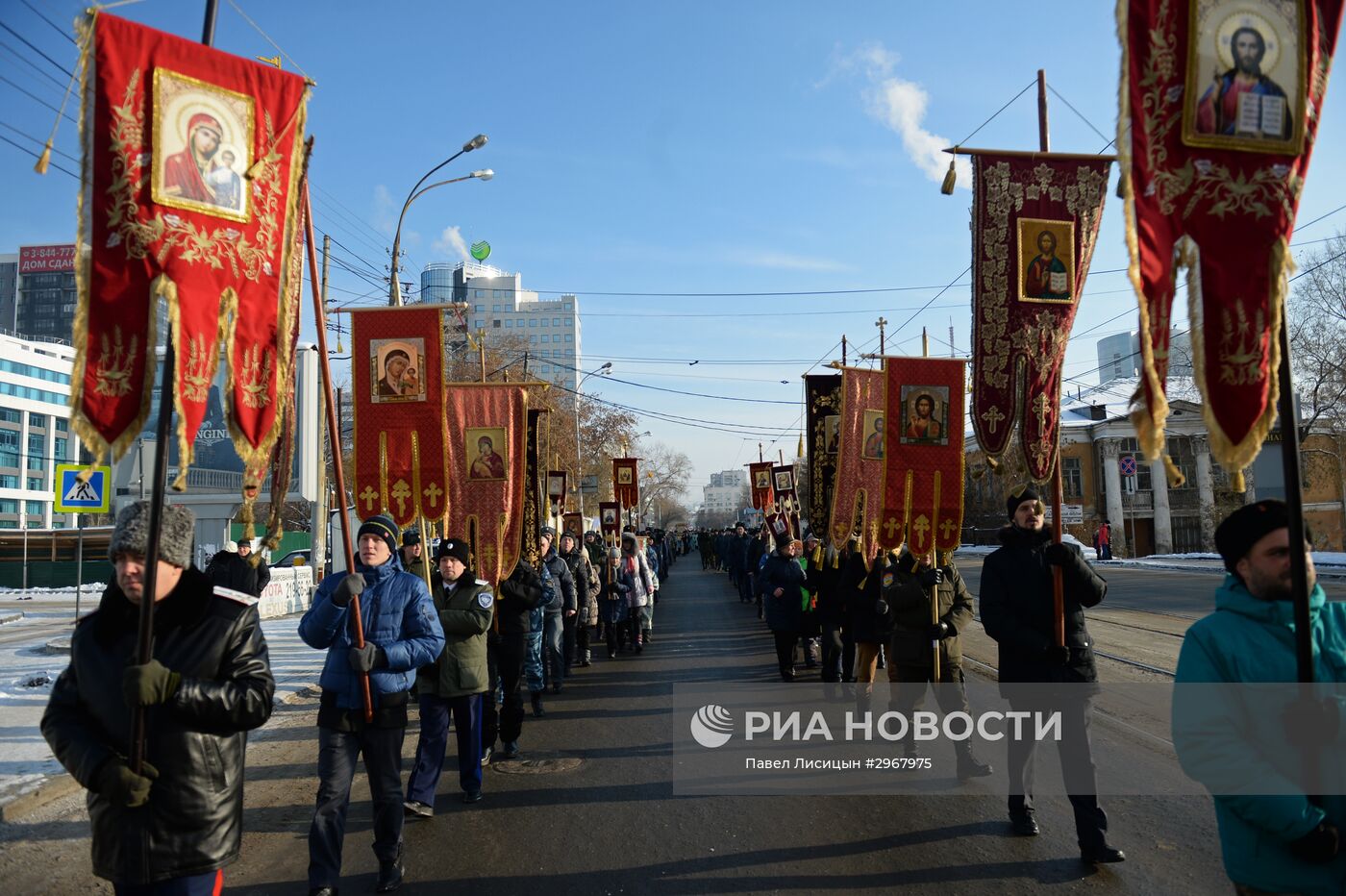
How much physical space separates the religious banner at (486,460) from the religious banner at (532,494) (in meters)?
0.32

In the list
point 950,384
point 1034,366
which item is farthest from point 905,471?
point 1034,366

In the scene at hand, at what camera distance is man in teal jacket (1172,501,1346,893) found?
2.70 metres

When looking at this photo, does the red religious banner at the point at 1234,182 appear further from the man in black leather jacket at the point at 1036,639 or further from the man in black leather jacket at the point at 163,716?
the man in black leather jacket at the point at 163,716

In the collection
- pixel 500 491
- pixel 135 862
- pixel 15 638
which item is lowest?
pixel 15 638

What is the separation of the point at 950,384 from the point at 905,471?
3.67ft

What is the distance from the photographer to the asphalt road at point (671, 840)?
4.93m

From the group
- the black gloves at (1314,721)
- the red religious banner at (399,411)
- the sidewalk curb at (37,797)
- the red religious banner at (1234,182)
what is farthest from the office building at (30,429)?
the black gloves at (1314,721)

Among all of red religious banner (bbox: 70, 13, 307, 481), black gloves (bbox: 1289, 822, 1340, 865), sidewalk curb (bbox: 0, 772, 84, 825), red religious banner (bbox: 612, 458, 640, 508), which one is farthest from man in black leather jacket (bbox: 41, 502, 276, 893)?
red religious banner (bbox: 612, 458, 640, 508)

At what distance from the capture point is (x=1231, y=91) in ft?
10.5

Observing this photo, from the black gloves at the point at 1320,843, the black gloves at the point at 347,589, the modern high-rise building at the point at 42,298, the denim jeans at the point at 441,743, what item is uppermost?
the modern high-rise building at the point at 42,298

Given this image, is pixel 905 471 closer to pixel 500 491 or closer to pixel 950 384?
pixel 950 384

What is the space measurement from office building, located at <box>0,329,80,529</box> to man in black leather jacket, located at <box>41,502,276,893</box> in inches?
2908

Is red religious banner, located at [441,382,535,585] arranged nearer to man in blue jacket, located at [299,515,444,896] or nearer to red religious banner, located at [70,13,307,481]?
man in blue jacket, located at [299,515,444,896]

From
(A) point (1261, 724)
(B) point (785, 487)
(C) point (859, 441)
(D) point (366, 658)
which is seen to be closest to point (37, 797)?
(D) point (366, 658)
